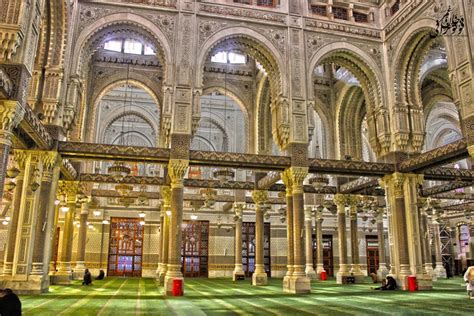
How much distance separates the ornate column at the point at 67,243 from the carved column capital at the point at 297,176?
386 inches

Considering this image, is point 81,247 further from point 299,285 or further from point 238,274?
point 299,285

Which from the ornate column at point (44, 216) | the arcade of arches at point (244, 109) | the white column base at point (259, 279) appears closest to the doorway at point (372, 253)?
the arcade of arches at point (244, 109)

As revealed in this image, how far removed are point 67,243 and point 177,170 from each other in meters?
7.60

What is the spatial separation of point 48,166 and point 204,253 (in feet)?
51.7

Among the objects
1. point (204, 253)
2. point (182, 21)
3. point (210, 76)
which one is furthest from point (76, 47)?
point (204, 253)

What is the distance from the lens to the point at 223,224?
27953 millimetres

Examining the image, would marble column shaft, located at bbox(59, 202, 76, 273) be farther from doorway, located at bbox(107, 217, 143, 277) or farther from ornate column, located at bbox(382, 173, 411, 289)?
ornate column, located at bbox(382, 173, 411, 289)

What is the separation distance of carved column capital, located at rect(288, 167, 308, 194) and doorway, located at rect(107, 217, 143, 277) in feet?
49.5

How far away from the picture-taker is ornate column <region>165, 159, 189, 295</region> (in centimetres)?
1390

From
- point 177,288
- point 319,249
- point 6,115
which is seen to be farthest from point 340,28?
point 6,115

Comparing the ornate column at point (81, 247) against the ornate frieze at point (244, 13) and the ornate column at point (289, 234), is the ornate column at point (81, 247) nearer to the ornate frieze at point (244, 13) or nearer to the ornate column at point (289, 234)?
the ornate column at point (289, 234)

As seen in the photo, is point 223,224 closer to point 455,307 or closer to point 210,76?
point 210,76

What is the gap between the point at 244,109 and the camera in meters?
22.4

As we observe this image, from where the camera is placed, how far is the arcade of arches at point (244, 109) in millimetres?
13297
